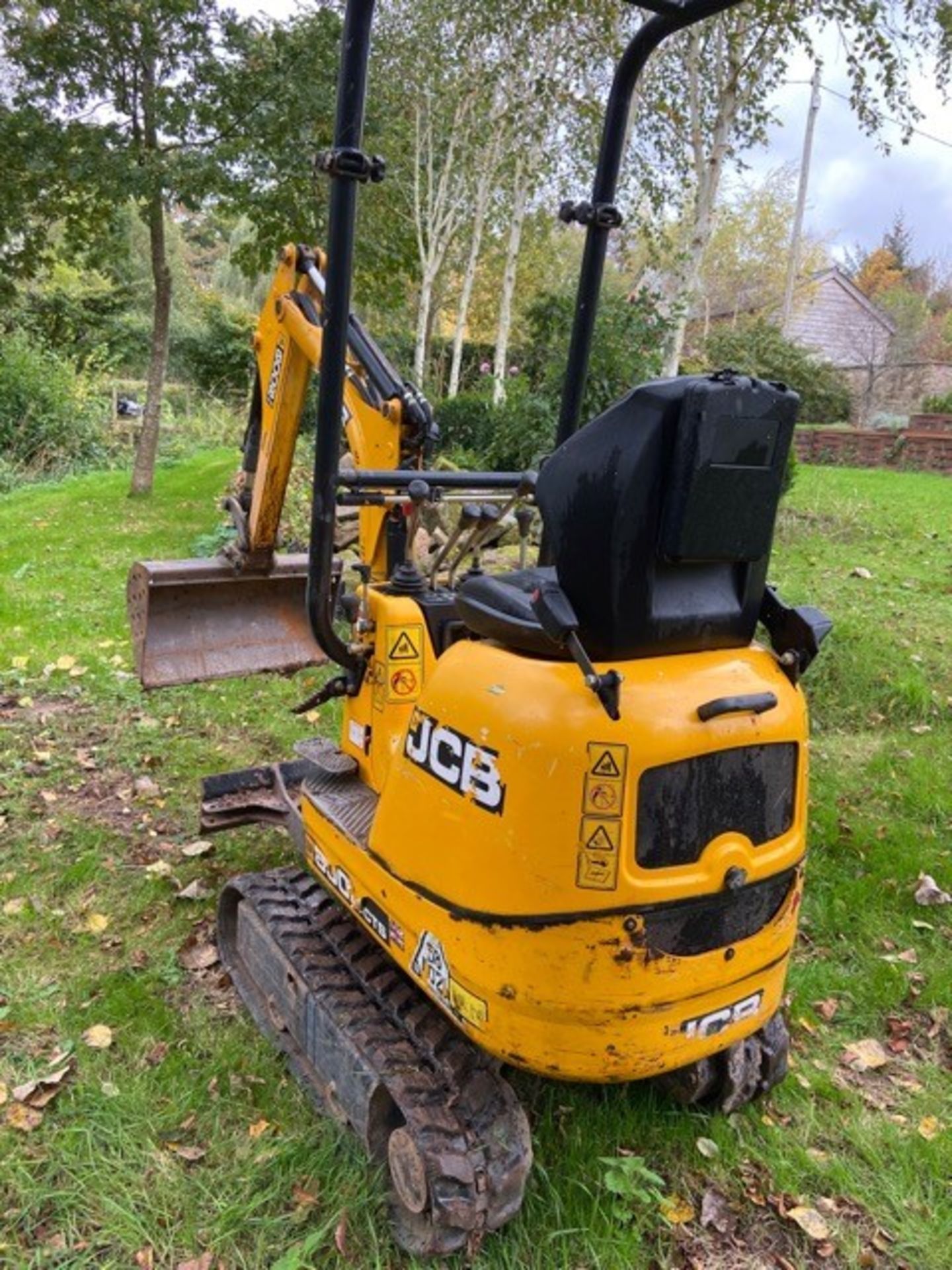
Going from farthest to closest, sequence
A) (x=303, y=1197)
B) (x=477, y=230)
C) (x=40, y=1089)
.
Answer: (x=477, y=230) < (x=40, y=1089) < (x=303, y=1197)

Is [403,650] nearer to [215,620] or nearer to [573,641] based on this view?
[573,641]

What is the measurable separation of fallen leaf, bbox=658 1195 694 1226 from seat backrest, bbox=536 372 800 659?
1417 mm

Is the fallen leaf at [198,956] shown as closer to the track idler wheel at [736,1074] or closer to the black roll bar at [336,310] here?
the black roll bar at [336,310]

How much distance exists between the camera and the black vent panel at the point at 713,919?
2.00 metres

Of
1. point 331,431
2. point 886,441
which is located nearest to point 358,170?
point 331,431

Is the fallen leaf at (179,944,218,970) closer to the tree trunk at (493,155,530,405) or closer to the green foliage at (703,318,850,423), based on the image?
the tree trunk at (493,155,530,405)

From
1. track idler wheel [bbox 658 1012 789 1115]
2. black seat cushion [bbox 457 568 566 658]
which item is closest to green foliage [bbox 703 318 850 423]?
track idler wheel [bbox 658 1012 789 1115]

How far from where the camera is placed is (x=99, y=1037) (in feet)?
9.51

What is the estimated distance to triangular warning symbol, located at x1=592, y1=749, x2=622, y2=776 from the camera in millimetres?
1896

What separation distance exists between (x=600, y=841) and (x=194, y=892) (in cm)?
227

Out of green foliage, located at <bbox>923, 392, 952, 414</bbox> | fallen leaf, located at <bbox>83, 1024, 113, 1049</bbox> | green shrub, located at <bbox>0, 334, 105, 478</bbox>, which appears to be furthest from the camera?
green foliage, located at <bbox>923, 392, 952, 414</bbox>

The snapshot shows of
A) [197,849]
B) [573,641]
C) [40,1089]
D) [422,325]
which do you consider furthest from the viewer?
[422,325]

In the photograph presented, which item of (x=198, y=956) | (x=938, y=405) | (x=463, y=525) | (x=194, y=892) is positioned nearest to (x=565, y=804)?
(x=463, y=525)

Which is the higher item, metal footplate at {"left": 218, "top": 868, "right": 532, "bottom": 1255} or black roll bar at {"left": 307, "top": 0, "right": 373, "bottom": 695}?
black roll bar at {"left": 307, "top": 0, "right": 373, "bottom": 695}
